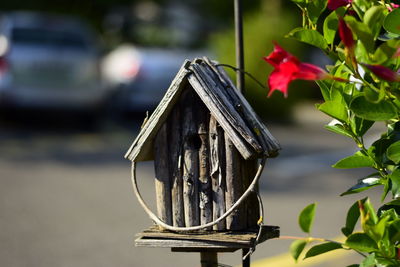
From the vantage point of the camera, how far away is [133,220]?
624 centimetres

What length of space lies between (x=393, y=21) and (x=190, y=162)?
73cm

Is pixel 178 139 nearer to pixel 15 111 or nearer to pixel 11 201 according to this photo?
pixel 11 201

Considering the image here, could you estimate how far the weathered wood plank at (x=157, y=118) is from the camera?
2148 millimetres

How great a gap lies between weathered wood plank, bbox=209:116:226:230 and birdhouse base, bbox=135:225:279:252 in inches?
2.9

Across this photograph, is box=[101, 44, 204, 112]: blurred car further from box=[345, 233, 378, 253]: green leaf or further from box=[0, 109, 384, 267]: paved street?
box=[345, 233, 378, 253]: green leaf

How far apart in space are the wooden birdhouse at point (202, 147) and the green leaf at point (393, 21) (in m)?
0.51

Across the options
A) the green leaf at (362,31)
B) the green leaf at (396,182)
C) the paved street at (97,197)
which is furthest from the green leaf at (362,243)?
the paved street at (97,197)

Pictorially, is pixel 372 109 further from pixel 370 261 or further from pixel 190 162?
pixel 190 162

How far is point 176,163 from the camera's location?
2.23 meters

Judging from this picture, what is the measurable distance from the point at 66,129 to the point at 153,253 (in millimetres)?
6140

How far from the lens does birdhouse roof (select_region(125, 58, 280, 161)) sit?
209 centimetres

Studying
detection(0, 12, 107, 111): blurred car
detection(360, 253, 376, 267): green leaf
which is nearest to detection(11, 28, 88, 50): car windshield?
detection(0, 12, 107, 111): blurred car

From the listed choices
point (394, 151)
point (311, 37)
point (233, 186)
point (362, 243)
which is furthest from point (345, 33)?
point (233, 186)

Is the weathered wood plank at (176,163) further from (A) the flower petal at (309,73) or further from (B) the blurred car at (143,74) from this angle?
(B) the blurred car at (143,74)
